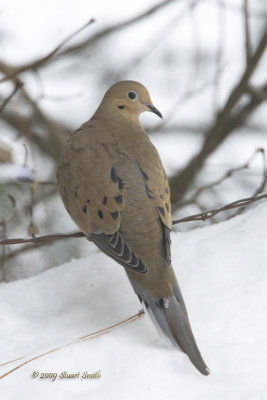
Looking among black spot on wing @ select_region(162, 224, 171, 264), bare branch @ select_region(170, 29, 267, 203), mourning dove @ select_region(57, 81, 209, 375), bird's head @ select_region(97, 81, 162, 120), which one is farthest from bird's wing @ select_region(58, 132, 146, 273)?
bare branch @ select_region(170, 29, 267, 203)

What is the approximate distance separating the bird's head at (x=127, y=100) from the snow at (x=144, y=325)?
2.01ft

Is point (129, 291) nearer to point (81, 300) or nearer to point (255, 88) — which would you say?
point (81, 300)

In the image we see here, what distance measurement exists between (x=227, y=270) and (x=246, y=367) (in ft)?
1.80

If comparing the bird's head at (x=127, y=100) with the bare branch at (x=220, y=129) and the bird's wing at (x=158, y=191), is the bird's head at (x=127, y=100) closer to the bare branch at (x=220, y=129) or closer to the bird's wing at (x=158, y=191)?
the bird's wing at (x=158, y=191)

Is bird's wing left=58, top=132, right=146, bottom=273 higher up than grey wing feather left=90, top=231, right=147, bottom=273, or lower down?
higher up

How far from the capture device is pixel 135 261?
2.26m

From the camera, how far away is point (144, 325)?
7.31 feet

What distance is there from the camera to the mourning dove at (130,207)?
7.29 feet

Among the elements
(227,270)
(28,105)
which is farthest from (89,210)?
(28,105)

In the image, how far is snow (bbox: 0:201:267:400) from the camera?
188 cm

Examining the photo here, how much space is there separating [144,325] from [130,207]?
44cm

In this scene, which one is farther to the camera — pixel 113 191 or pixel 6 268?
pixel 6 268

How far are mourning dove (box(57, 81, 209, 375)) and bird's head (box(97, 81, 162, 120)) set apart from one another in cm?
13

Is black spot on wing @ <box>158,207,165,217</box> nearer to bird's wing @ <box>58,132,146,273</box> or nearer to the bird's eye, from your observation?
bird's wing @ <box>58,132,146,273</box>
